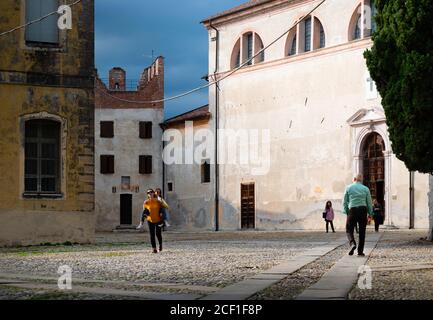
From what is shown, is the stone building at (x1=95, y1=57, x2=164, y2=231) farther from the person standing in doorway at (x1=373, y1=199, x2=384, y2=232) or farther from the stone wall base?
the stone wall base

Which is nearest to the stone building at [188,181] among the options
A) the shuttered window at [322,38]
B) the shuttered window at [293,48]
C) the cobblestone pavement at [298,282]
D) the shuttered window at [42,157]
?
the shuttered window at [293,48]

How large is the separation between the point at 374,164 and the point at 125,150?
18.0m

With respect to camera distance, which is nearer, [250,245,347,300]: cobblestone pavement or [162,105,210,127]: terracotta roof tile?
[250,245,347,300]: cobblestone pavement

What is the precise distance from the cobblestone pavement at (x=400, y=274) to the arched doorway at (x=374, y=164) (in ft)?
59.8

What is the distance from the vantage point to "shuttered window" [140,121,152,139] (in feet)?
171

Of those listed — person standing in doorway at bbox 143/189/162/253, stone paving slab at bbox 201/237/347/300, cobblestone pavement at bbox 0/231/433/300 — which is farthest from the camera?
person standing in doorway at bbox 143/189/162/253

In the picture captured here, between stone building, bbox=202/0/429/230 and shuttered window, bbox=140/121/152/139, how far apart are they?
18.8ft

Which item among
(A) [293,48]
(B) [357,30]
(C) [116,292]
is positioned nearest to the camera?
(C) [116,292]

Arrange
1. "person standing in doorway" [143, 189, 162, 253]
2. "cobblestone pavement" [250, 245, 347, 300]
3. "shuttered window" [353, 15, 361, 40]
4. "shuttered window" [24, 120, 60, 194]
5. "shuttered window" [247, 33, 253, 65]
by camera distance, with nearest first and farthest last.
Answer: "cobblestone pavement" [250, 245, 347, 300] < "person standing in doorway" [143, 189, 162, 253] < "shuttered window" [24, 120, 60, 194] < "shuttered window" [353, 15, 361, 40] < "shuttered window" [247, 33, 253, 65]

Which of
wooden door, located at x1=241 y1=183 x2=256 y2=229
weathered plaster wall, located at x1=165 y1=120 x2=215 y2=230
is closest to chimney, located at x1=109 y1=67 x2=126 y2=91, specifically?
weathered plaster wall, located at x1=165 y1=120 x2=215 y2=230

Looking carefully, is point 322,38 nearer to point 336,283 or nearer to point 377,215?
point 377,215

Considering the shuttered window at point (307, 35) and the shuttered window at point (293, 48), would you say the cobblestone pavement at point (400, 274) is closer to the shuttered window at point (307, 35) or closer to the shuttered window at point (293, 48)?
the shuttered window at point (307, 35)

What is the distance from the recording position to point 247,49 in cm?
4631

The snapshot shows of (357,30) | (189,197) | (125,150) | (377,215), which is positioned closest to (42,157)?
(377,215)
